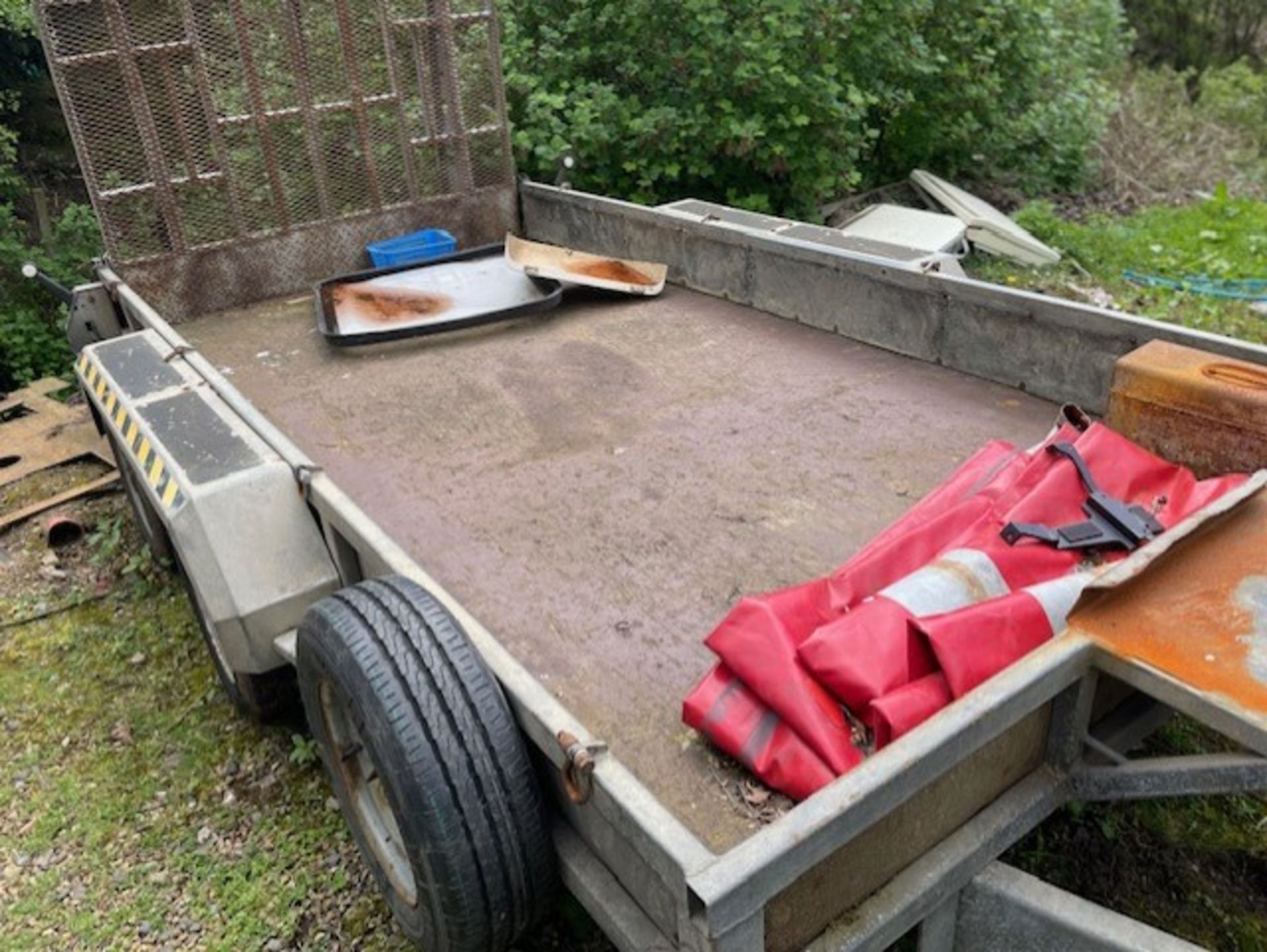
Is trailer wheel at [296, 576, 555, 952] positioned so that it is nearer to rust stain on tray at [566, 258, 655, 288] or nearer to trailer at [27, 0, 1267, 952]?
trailer at [27, 0, 1267, 952]

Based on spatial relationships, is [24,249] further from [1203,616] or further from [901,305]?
[1203,616]

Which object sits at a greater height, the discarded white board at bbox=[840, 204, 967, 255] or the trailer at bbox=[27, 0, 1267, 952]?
the trailer at bbox=[27, 0, 1267, 952]

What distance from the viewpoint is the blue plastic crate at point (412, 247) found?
4.89 metres

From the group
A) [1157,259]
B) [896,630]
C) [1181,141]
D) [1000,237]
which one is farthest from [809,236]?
[1181,141]

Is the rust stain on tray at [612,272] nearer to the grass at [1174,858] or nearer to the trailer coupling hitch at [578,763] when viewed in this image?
Result: the grass at [1174,858]

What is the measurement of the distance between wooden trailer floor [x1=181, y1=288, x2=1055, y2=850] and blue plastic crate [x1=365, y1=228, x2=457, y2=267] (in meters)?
0.64

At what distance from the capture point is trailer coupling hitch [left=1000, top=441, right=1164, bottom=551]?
2020 millimetres

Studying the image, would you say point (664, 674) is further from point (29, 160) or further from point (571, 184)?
point (29, 160)

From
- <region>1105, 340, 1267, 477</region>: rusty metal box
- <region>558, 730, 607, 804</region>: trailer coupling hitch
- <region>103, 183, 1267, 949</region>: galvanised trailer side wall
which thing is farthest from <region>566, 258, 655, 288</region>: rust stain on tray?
<region>558, 730, 607, 804</region>: trailer coupling hitch

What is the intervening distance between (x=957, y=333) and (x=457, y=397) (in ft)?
5.67

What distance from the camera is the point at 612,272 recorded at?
4.53 meters

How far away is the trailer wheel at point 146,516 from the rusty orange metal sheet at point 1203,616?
3.07 metres

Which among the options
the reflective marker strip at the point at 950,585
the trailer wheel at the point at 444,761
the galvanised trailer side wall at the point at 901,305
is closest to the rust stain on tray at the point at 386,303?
the galvanised trailer side wall at the point at 901,305

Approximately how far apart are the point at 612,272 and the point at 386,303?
99 cm
